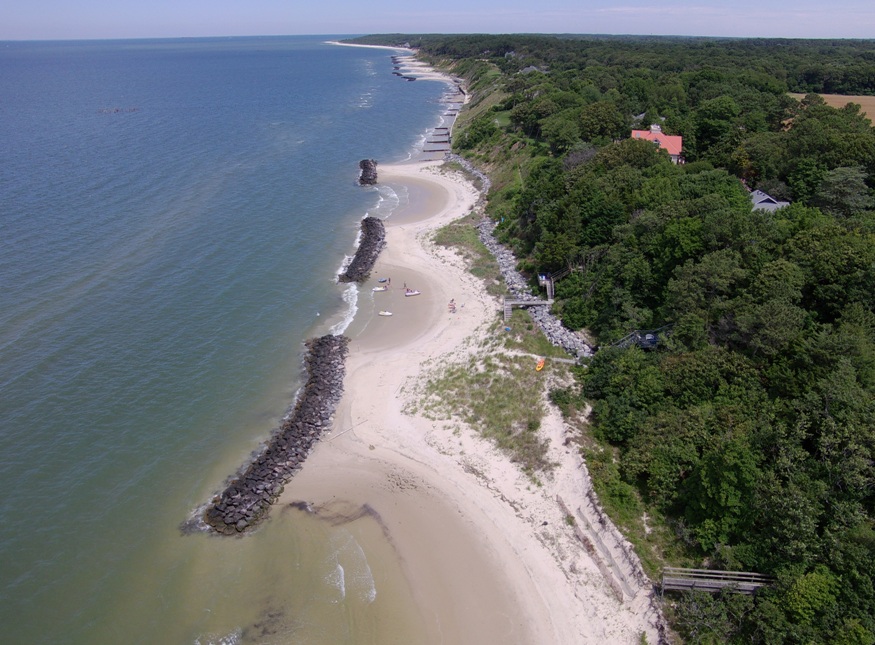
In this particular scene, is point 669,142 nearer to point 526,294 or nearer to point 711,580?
point 526,294

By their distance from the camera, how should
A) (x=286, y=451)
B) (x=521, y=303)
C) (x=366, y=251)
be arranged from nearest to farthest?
(x=286, y=451), (x=521, y=303), (x=366, y=251)

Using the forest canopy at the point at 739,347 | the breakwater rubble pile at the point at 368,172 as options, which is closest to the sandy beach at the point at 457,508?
the forest canopy at the point at 739,347

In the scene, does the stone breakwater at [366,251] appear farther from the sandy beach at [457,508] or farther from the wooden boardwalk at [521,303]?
the wooden boardwalk at [521,303]

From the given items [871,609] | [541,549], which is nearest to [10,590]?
[541,549]

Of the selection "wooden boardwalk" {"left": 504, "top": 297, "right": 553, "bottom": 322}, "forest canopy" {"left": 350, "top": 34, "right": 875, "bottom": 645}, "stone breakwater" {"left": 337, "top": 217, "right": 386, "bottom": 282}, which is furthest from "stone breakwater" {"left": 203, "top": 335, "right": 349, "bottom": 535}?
"forest canopy" {"left": 350, "top": 34, "right": 875, "bottom": 645}

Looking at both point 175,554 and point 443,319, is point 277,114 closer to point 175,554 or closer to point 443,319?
point 443,319

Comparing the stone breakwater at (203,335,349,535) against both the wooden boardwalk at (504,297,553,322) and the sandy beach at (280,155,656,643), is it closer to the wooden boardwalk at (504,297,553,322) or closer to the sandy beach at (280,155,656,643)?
the sandy beach at (280,155,656,643)

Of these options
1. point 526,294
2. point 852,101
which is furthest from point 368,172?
point 852,101
